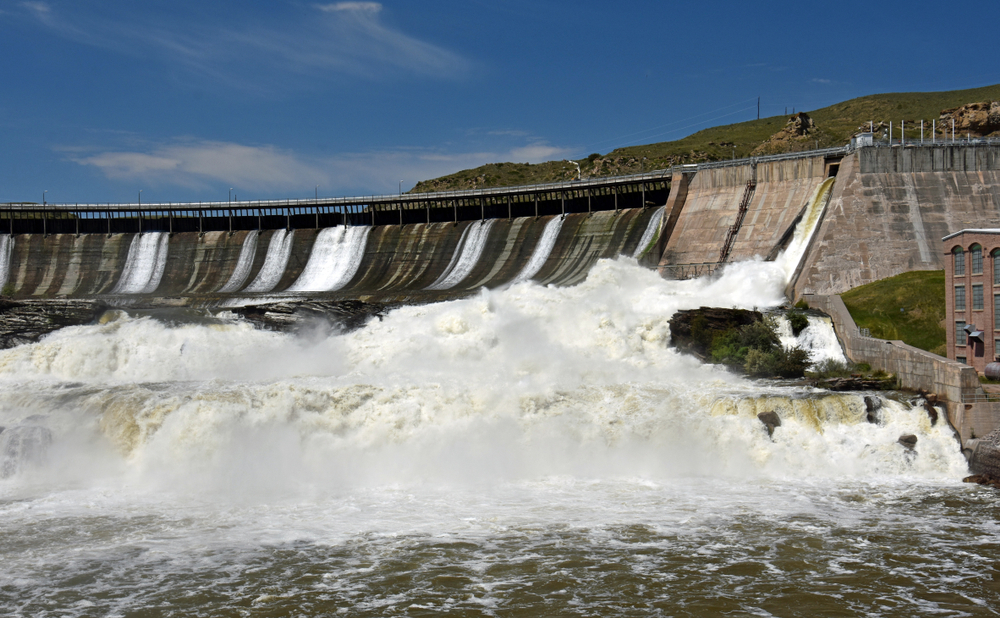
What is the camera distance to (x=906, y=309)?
30625 millimetres

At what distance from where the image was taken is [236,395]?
2362 cm

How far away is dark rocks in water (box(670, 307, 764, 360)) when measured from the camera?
1166 inches

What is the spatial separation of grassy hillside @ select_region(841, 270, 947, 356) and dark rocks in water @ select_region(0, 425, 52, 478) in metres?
25.4

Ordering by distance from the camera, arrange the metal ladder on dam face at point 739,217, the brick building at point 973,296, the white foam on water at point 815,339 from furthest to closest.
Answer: the metal ladder on dam face at point 739,217 < the white foam on water at point 815,339 < the brick building at point 973,296

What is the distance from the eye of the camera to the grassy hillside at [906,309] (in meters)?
29.2

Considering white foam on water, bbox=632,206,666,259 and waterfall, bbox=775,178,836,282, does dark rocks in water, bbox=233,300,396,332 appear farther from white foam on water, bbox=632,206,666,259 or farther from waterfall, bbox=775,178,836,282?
waterfall, bbox=775,178,836,282

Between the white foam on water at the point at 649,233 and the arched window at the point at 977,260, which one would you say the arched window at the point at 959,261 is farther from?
the white foam on water at the point at 649,233

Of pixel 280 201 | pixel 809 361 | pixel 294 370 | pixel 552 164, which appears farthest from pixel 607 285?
pixel 552 164

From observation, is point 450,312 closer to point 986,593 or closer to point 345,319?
point 345,319

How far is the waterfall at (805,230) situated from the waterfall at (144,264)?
38.9 m

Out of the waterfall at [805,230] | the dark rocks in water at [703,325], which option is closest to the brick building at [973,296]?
the dark rocks in water at [703,325]

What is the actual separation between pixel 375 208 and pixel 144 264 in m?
16.1

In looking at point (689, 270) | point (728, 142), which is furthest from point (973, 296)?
point (728, 142)

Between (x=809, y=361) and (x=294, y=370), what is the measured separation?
17721 millimetres
